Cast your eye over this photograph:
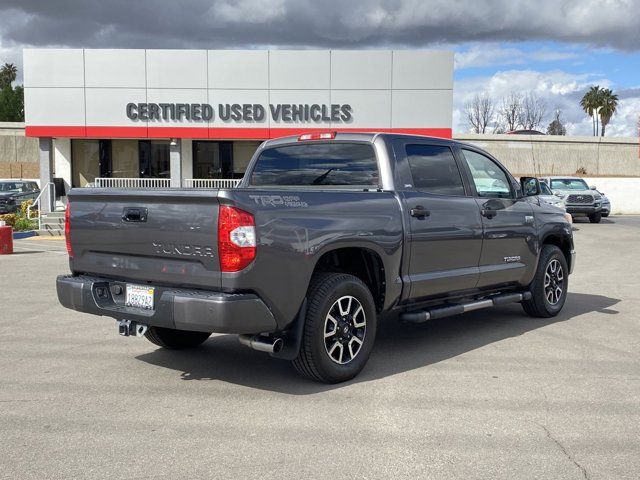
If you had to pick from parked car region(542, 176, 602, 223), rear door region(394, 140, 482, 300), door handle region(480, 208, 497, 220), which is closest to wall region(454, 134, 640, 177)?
parked car region(542, 176, 602, 223)

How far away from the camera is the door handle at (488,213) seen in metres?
6.86

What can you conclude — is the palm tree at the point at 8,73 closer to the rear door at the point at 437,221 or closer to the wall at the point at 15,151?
the wall at the point at 15,151

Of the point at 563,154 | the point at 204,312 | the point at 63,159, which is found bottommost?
the point at 204,312

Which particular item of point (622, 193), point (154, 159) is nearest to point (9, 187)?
point (154, 159)

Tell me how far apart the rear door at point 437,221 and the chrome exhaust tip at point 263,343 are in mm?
1484

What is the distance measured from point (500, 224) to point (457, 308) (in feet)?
Answer: 3.84

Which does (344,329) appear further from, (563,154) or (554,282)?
(563,154)

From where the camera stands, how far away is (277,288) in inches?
190

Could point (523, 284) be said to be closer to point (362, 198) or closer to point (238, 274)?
point (362, 198)

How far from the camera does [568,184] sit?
92.7ft

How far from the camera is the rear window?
6223mm

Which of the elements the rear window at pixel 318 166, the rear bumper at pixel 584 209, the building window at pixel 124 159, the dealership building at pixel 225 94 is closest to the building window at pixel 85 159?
the building window at pixel 124 159

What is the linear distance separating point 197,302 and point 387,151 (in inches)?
92.4

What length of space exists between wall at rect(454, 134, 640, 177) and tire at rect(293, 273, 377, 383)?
40.5m
